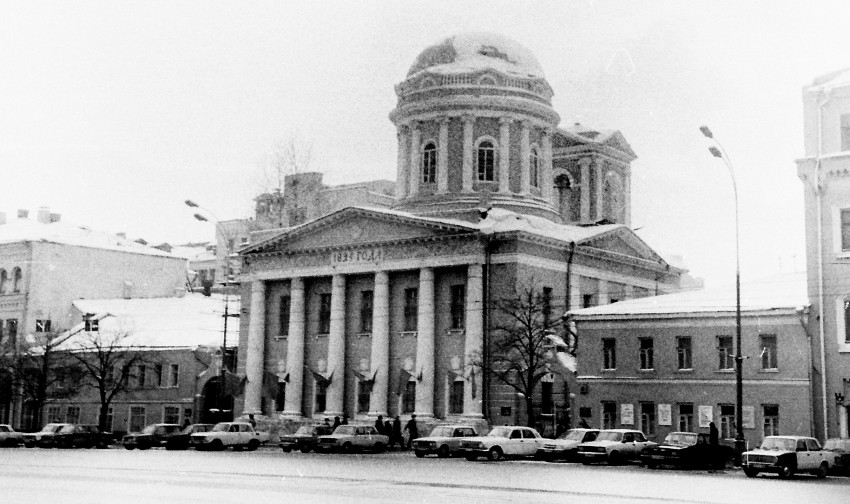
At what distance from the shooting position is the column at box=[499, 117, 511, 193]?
216ft

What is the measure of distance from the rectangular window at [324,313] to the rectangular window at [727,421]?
2516 centimetres

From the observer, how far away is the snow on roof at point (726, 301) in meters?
44.5

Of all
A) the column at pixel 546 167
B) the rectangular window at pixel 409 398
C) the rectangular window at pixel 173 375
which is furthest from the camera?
the rectangular window at pixel 173 375

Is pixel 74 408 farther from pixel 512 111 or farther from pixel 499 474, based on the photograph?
pixel 499 474

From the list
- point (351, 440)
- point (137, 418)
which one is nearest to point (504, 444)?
point (351, 440)

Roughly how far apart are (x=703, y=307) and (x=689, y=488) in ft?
74.2

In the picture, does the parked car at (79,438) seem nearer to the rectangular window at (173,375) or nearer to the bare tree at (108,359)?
the bare tree at (108,359)

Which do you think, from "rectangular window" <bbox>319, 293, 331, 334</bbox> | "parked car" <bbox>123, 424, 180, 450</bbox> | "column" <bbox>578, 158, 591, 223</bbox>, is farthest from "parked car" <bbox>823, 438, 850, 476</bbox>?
"column" <bbox>578, 158, 591, 223</bbox>

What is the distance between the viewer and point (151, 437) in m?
49.0

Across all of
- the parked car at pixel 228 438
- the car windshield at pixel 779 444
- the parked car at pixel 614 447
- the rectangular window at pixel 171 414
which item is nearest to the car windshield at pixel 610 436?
the parked car at pixel 614 447

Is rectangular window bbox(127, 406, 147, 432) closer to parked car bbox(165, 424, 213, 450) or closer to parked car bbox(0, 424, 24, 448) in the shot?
parked car bbox(0, 424, 24, 448)

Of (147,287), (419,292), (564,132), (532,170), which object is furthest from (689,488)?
(147,287)

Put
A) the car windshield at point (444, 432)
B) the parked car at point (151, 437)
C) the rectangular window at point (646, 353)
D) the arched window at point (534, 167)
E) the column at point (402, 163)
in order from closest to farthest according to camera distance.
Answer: the car windshield at point (444, 432), the rectangular window at point (646, 353), the parked car at point (151, 437), the arched window at point (534, 167), the column at point (402, 163)

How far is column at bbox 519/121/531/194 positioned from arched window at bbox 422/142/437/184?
5092 millimetres
